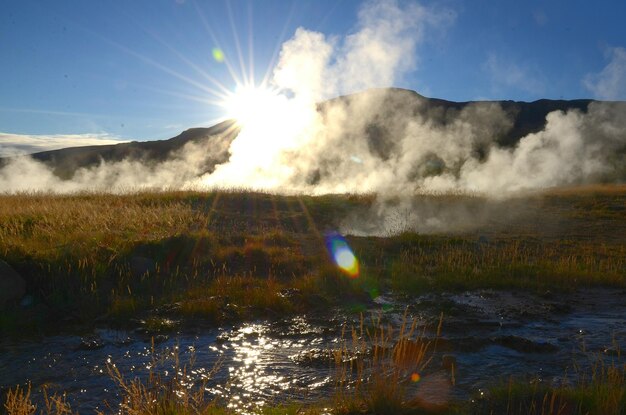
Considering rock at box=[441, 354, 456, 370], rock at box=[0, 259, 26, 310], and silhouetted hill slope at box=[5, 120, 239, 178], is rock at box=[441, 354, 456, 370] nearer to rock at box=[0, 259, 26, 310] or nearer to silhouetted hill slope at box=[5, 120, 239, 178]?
rock at box=[0, 259, 26, 310]

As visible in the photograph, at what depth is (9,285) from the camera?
6.51 metres

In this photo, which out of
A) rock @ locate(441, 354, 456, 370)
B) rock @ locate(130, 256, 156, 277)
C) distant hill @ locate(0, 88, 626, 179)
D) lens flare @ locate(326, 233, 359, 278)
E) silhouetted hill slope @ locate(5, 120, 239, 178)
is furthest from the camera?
silhouetted hill slope @ locate(5, 120, 239, 178)

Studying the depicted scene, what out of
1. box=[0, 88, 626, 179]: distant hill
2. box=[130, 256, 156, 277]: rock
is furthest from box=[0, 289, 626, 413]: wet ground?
box=[0, 88, 626, 179]: distant hill

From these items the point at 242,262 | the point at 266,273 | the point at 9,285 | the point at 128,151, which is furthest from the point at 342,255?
the point at 128,151

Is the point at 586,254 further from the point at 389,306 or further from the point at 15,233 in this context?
the point at 15,233

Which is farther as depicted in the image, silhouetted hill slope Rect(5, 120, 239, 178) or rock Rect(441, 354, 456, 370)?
silhouetted hill slope Rect(5, 120, 239, 178)

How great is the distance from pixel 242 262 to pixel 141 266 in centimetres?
179

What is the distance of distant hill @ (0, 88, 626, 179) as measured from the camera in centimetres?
5253

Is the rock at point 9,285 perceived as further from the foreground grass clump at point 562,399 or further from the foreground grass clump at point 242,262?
the foreground grass clump at point 562,399

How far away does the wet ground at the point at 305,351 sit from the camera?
4.16 meters

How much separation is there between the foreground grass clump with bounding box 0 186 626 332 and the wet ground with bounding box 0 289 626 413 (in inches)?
25.5

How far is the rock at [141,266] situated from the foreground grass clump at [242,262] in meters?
0.02

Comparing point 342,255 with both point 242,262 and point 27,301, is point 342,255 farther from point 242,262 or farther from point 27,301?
point 27,301

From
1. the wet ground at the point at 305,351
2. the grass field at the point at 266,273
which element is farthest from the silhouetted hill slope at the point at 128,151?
the wet ground at the point at 305,351
